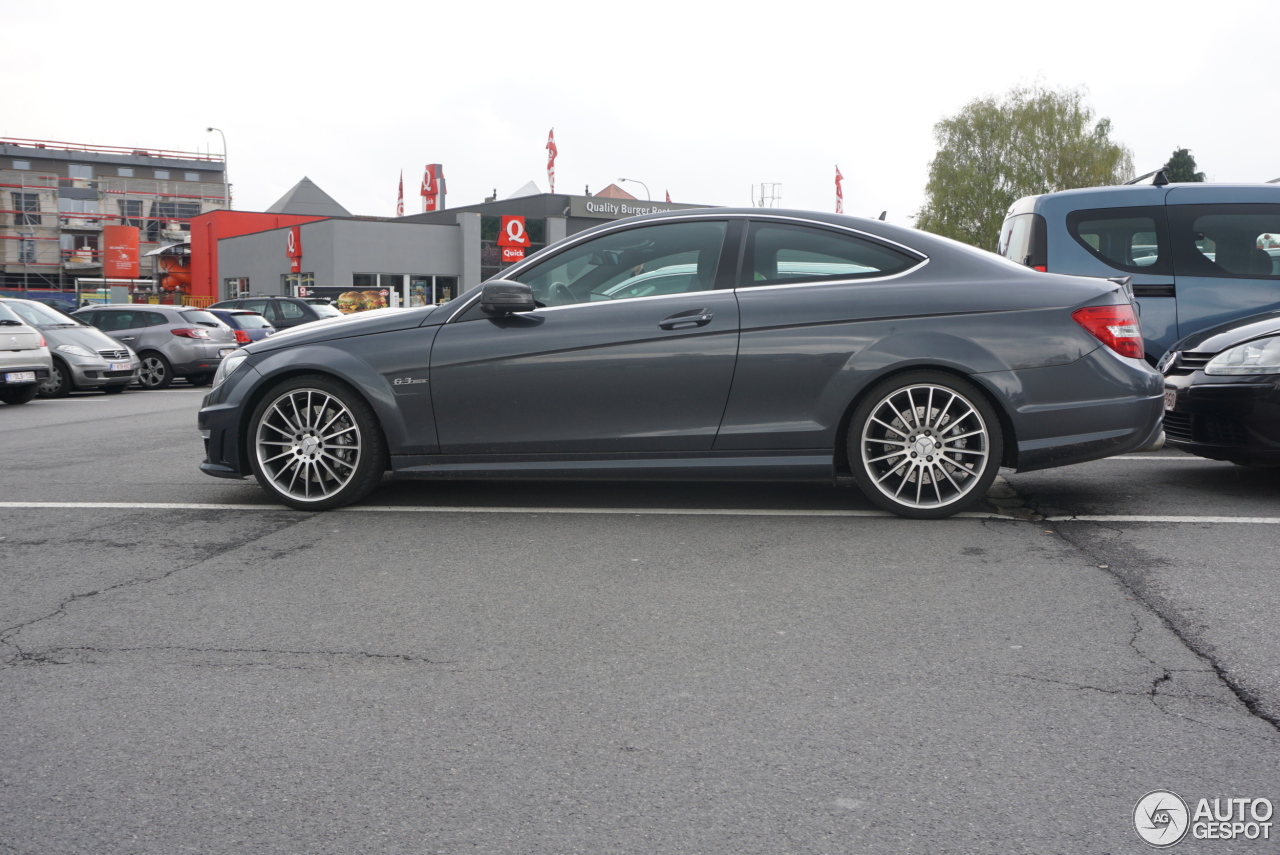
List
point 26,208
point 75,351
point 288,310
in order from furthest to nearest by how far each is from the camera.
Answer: point 26,208, point 288,310, point 75,351

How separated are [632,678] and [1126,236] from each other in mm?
6626

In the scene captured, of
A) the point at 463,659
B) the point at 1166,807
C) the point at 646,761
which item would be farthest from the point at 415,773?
the point at 1166,807

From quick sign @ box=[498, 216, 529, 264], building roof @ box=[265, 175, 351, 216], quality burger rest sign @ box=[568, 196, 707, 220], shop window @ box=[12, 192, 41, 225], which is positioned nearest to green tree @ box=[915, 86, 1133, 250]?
quality burger rest sign @ box=[568, 196, 707, 220]

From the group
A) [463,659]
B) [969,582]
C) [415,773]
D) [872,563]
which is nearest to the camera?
[415,773]

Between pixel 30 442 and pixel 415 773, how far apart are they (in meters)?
8.89

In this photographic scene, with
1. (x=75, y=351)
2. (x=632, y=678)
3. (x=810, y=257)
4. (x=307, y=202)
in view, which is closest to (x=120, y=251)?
(x=307, y=202)

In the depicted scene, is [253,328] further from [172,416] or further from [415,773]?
[415,773]

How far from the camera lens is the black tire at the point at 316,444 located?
236 inches

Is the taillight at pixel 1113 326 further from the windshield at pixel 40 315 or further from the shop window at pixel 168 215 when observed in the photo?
the shop window at pixel 168 215

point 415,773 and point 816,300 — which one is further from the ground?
point 816,300

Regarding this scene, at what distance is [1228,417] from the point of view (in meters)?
6.23

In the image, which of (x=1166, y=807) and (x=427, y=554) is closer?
(x=1166, y=807)

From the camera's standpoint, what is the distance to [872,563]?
4816 mm

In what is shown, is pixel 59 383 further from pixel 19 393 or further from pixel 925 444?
pixel 925 444
